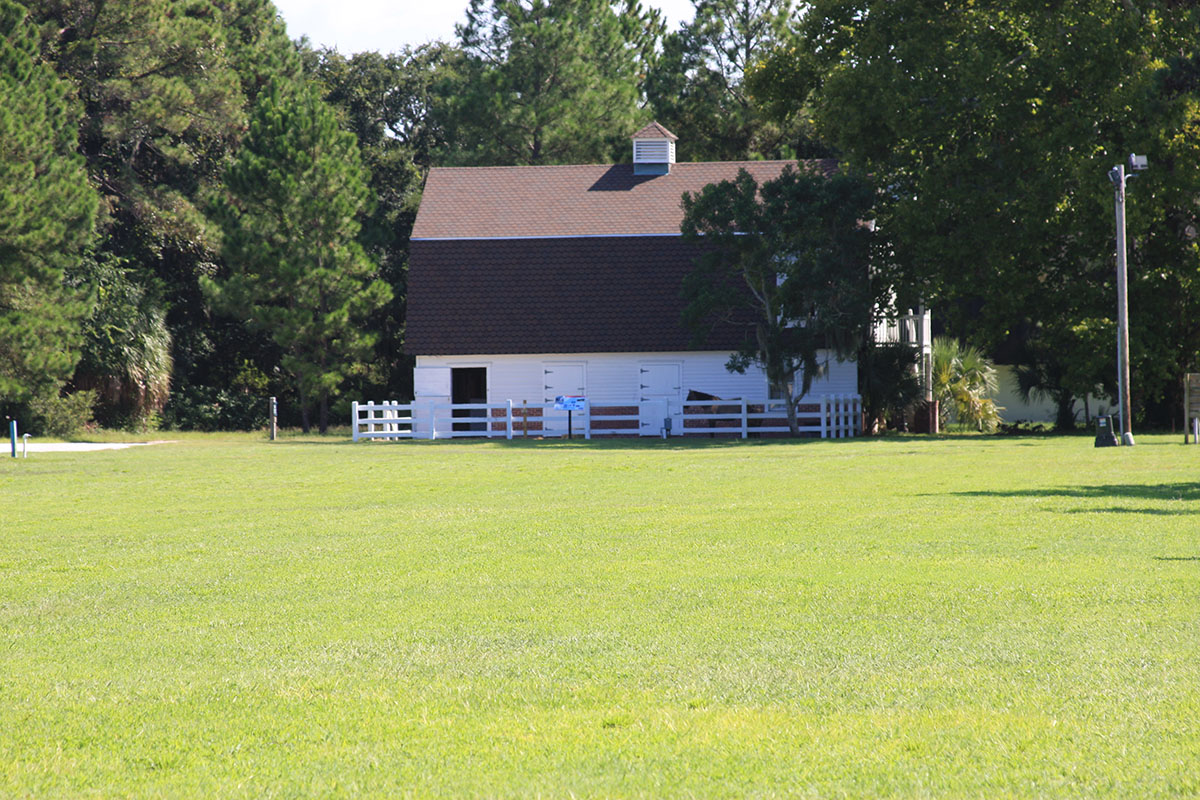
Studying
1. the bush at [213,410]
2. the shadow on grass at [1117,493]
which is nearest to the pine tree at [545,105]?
the bush at [213,410]

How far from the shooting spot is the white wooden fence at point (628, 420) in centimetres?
3491

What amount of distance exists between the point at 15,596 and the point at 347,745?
4388mm

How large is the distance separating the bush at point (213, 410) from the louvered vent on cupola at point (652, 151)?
14.4 m

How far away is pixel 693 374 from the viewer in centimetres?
3862

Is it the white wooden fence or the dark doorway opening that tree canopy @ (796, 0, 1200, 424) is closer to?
the white wooden fence

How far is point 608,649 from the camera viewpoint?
6.49 metres

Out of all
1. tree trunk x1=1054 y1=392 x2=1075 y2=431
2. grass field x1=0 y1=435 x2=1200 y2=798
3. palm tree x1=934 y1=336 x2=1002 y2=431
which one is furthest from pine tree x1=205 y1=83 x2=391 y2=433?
grass field x1=0 y1=435 x2=1200 y2=798

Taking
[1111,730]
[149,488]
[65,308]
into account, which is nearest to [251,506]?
[149,488]

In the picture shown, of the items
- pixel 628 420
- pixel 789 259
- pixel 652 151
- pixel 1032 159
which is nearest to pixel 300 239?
pixel 652 151

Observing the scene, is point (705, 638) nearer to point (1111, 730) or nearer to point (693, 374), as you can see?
point (1111, 730)

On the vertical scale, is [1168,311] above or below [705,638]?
above

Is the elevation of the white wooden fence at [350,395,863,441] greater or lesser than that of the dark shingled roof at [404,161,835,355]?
lesser

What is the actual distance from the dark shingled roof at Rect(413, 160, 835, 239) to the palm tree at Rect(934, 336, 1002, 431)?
6658 mm

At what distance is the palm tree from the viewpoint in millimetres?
37500
